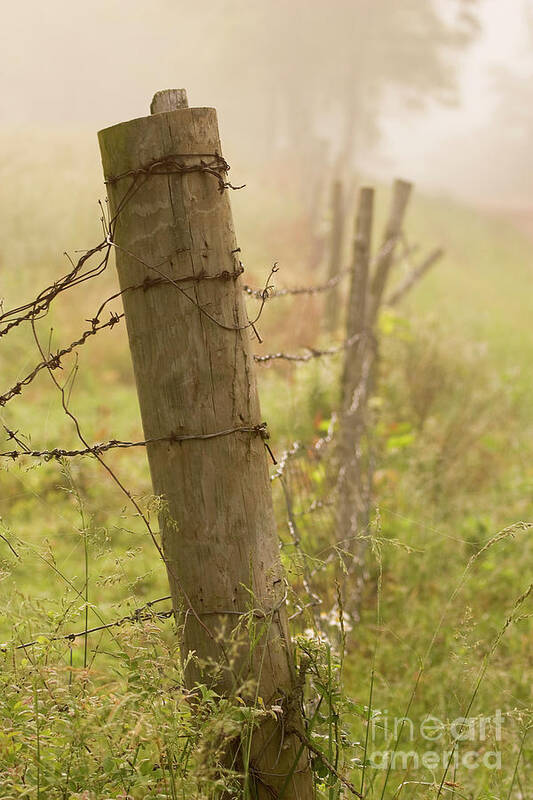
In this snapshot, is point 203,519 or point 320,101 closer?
point 203,519

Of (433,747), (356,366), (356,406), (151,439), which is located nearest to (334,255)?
(356,366)

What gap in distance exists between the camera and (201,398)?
1624 mm

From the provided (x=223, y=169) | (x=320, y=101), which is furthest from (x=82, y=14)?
(x=223, y=169)

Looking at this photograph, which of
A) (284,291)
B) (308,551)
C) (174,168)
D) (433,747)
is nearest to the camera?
(174,168)

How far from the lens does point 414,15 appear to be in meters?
27.2

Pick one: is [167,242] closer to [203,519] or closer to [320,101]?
[203,519]

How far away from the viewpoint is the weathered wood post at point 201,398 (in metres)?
1.59

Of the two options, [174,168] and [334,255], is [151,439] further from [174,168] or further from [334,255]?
[334,255]

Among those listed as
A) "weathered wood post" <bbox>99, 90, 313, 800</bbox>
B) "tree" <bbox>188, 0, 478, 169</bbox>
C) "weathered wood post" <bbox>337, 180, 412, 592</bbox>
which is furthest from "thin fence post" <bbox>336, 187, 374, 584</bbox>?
"tree" <bbox>188, 0, 478, 169</bbox>

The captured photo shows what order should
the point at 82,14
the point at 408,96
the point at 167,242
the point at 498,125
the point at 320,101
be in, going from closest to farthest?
the point at 167,242 < the point at 408,96 < the point at 320,101 < the point at 82,14 < the point at 498,125

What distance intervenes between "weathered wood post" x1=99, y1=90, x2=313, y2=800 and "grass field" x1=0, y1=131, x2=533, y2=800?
120mm

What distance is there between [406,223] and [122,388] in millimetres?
17589

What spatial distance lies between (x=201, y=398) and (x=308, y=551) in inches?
66.9

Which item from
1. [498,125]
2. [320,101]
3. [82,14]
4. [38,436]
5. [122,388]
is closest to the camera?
[38,436]
